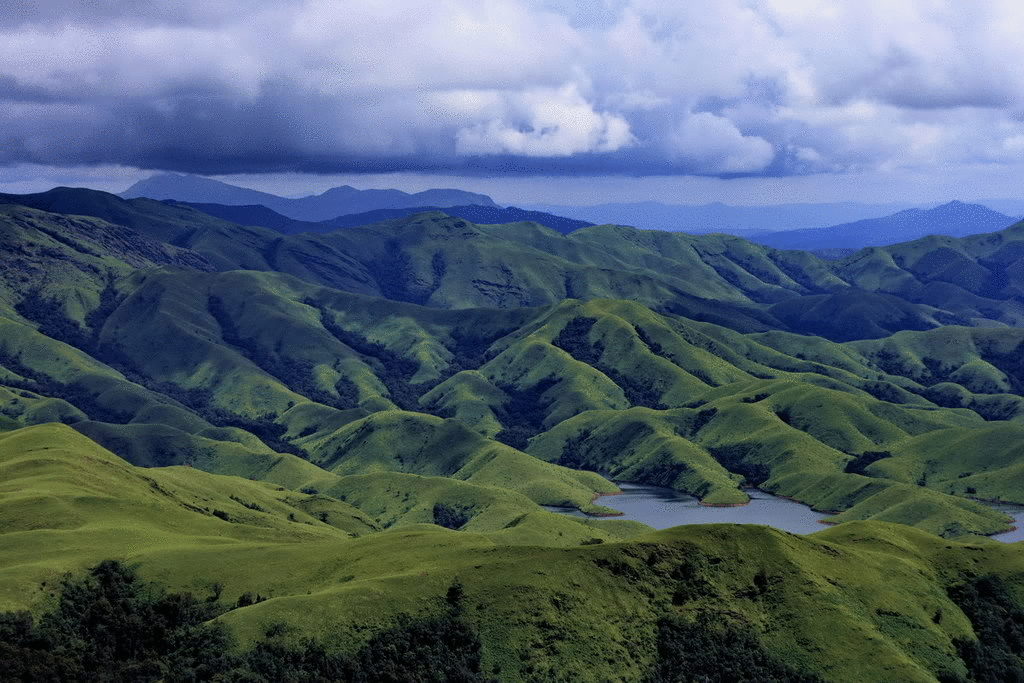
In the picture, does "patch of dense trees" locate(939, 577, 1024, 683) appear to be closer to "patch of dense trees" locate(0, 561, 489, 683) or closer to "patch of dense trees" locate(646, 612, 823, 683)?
"patch of dense trees" locate(646, 612, 823, 683)

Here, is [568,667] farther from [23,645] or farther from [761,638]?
[23,645]

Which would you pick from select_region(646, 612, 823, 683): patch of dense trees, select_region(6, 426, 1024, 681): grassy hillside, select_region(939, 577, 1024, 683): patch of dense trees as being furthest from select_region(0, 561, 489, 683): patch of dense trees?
select_region(939, 577, 1024, 683): patch of dense trees

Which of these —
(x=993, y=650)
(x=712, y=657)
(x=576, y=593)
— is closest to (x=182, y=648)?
(x=576, y=593)

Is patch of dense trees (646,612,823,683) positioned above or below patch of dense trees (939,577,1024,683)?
above

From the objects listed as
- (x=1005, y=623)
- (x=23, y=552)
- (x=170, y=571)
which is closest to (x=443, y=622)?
(x=170, y=571)

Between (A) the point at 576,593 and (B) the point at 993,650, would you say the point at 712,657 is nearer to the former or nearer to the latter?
(A) the point at 576,593
